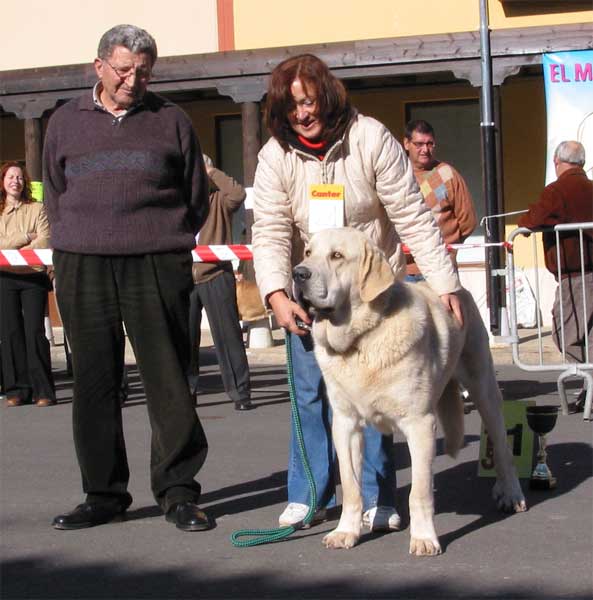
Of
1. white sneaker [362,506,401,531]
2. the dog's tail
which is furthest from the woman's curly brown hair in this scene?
white sneaker [362,506,401,531]

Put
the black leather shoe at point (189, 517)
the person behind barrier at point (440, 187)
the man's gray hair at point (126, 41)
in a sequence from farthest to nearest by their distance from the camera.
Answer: the person behind barrier at point (440, 187)
the black leather shoe at point (189, 517)
the man's gray hair at point (126, 41)

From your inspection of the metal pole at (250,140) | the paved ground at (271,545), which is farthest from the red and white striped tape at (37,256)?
the metal pole at (250,140)

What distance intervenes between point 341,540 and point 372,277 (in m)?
1.16

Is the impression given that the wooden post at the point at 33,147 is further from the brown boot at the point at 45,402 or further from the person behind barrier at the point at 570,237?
the person behind barrier at the point at 570,237

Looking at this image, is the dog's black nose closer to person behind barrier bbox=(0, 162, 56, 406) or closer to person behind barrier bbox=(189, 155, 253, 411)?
person behind barrier bbox=(189, 155, 253, 411)

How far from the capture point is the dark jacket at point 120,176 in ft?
17.6

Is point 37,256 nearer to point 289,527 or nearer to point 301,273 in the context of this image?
point 289,527

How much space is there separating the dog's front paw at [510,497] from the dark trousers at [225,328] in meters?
4.18

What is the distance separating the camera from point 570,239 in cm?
930

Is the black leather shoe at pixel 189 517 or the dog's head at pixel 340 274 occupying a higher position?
the dog's head at pixel 340 274

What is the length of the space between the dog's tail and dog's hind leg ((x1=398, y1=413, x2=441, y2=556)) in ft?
2.44

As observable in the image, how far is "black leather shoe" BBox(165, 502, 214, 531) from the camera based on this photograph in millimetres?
5457

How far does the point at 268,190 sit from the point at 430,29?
12534 mm

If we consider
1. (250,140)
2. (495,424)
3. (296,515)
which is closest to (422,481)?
(296,515)
